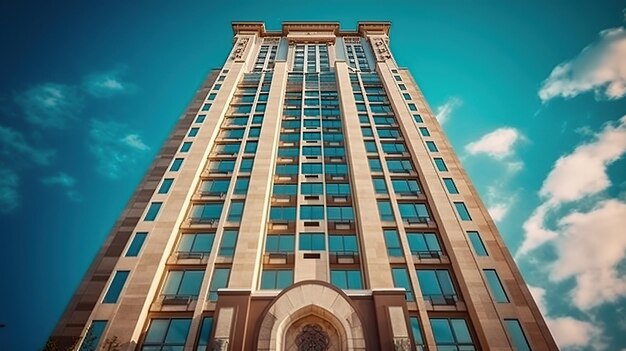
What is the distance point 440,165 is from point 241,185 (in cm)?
1861

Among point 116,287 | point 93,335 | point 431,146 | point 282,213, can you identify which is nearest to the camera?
point 93,335

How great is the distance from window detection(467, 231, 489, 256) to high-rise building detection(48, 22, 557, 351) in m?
0.14

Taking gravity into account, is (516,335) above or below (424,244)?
below

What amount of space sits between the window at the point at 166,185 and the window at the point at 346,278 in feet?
50.0

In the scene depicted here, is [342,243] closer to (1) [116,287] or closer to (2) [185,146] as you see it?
(1) [116,287]

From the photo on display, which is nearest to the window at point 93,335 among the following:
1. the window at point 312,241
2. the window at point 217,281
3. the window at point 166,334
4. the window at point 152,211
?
the window at point 166,334

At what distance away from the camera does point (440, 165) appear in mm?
31453

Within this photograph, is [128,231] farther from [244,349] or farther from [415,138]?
[415,138]

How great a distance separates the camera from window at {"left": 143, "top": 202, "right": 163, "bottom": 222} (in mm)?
25406

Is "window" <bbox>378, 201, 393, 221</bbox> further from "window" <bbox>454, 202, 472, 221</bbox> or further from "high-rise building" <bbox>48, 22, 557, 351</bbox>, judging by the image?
"window" <bbox>454, 202, 472, 221</bbox>

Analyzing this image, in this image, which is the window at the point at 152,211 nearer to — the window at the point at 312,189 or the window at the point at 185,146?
the window at the point at 185,146

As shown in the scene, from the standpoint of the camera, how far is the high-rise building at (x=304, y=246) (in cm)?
1883

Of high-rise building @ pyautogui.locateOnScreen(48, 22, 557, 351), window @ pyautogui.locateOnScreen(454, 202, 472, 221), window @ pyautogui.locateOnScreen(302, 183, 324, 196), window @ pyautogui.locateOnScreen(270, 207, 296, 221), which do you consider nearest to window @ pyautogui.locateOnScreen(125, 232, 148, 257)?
high-rise building @ pyautogui.locateOnScreen(48, 22, 557, 351)

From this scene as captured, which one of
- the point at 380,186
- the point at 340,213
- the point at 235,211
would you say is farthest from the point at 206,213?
the point at 380,186
